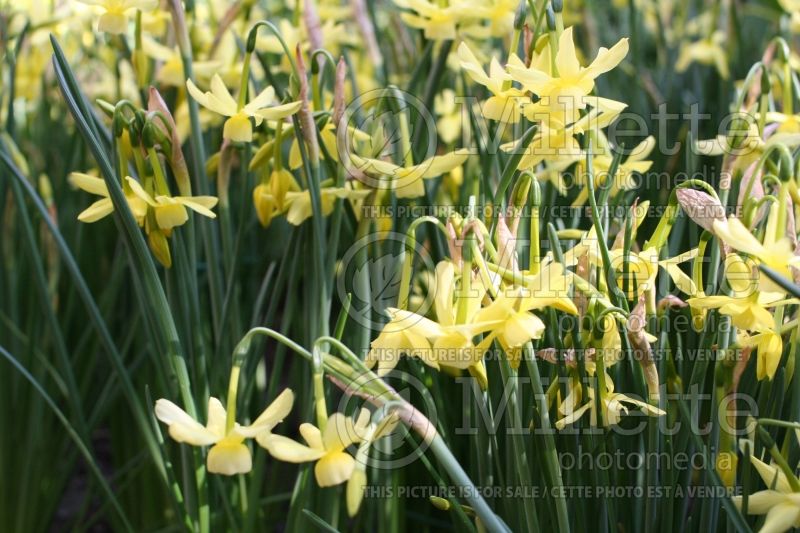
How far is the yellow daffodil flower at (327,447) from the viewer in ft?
2.64

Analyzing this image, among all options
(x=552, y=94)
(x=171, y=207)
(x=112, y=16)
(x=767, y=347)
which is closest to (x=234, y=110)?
(x=171, y=207)

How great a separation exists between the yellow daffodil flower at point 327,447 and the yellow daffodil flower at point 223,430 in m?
0.02

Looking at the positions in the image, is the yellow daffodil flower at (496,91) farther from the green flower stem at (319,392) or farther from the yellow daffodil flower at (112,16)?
the yellow daffodil flower at (112,16)

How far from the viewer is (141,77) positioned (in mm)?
1481

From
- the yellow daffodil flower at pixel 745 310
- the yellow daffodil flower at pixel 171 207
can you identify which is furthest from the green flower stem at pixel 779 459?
the yellow daffodil flower at pixel 171 207

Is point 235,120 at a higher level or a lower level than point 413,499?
higher

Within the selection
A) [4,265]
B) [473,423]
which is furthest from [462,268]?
[4,265]

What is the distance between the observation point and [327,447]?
0.82m

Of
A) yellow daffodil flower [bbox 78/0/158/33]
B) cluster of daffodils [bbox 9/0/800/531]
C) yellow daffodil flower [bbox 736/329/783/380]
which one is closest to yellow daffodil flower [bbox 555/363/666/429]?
cluster of daffodils [bbox 9/0/800/531]

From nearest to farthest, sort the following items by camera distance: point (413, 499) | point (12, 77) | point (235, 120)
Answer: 1. point (235, 120)
2. point (413, 499)
3. point (12, 77)

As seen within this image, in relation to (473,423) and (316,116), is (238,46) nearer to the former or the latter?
(316,116)

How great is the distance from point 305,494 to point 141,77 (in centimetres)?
78

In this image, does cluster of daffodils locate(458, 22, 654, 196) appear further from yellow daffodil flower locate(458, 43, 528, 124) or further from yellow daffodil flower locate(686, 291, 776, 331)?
yellow daffodil flower locate(686, 291, 776, 331)

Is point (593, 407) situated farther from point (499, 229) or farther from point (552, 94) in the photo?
point (552, 94)
